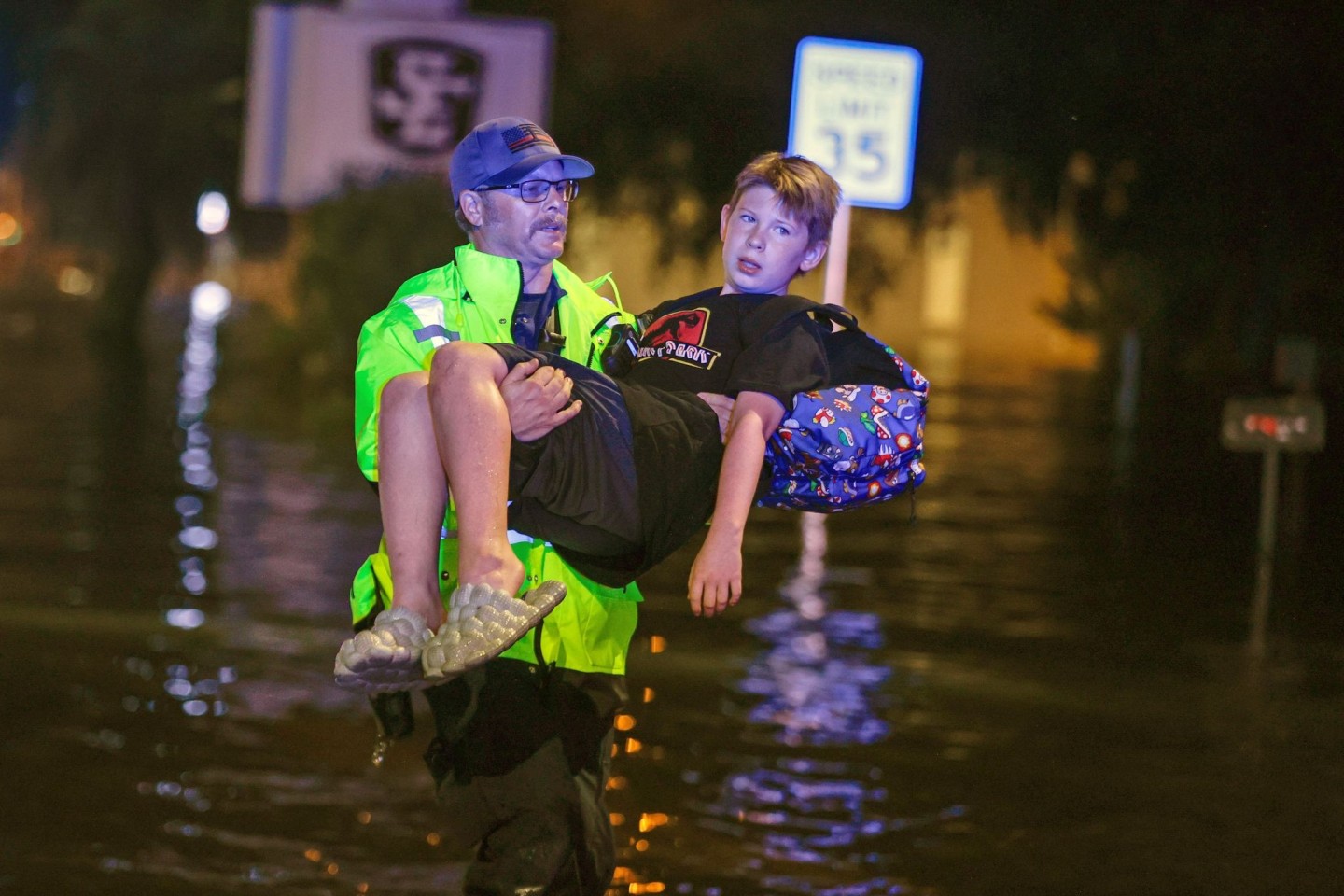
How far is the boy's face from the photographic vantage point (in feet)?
14.1

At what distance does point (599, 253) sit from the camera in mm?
22844

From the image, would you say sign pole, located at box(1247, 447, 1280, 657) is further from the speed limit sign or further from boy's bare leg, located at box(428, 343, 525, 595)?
boy's bare leg, located at box(428, 343, 525, 595)

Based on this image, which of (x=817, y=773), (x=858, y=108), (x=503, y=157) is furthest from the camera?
(x=858, y=108)

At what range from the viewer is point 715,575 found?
402cm

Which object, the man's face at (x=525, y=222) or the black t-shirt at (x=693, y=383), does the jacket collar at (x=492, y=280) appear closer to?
the man's face at (x=525, y=222)

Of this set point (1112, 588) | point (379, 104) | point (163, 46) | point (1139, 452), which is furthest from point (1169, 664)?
point (163, 46)

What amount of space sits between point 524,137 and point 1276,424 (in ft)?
33.9

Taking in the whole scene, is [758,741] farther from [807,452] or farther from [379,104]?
[379,104]

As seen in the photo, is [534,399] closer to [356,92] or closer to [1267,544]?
[1267,544]

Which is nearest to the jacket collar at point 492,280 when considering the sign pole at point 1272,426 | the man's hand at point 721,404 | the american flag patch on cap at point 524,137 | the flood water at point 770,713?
the american flag patch on cap at point 524,137

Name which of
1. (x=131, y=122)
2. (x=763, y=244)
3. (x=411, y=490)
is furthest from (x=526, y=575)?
(x=131, y=122)

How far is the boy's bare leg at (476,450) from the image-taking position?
12.4ft

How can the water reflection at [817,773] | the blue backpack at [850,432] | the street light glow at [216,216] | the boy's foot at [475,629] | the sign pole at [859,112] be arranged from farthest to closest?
the street light glow at [216,216]
the sign pole at [859,112]
the water reflection at [817,773]
the blue backpack at [850,432]
the boy's foot at [475,629]

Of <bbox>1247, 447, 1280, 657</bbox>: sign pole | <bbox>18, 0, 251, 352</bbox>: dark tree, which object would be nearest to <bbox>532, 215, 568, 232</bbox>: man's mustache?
<bbox>1247, 447, 1280, 657</bbox>: sign pole
